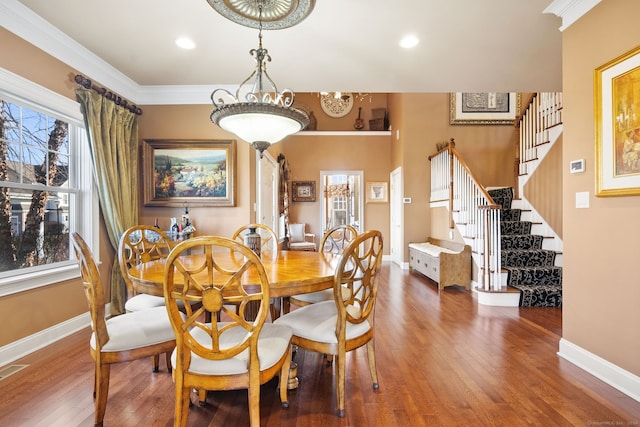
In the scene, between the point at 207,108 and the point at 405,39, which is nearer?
the point at 405,39

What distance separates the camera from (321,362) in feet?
7.55

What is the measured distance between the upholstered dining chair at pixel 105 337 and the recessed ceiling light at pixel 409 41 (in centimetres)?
286

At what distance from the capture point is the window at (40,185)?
2.41 meters

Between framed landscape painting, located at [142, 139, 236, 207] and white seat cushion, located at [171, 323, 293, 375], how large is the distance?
255 centimetres

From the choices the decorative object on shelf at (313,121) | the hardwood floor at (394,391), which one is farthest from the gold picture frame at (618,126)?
the decorative object on shelf at (313,121)

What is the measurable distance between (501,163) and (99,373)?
6.62 meters

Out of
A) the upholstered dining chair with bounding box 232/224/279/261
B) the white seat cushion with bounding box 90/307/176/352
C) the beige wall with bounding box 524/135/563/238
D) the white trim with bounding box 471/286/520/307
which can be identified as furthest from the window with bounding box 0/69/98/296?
the beige wall with bounding box 524/135/563/238

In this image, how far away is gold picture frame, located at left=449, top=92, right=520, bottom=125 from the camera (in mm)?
5898

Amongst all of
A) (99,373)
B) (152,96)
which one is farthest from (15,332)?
(152,96)

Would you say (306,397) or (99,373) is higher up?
(99,373)

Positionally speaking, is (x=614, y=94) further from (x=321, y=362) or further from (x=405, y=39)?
(x=321, y=362)

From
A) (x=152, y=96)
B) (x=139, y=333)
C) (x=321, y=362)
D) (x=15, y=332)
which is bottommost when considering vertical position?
(x=321, y=362)

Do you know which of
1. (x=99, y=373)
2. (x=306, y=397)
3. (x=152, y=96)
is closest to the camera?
(x=99, y=373)

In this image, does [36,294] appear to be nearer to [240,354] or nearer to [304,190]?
[240,354]
